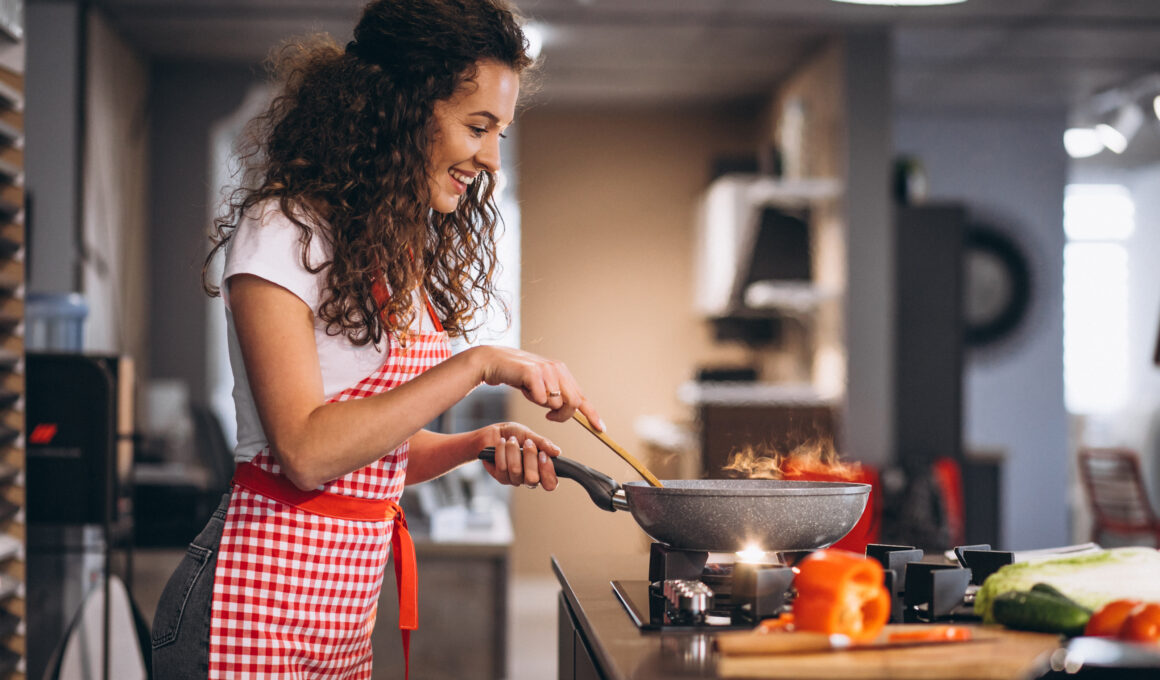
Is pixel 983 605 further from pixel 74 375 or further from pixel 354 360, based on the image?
pixel 74 375

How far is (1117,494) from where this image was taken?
6359 millimetres

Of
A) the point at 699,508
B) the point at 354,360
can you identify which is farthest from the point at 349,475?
the point at 699,508

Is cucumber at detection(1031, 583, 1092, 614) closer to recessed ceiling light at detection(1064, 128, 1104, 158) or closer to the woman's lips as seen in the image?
the woman's lips

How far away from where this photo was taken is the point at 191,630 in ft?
3.86

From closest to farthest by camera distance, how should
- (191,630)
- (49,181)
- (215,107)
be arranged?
(191,630) → (49,181) → (215,107)

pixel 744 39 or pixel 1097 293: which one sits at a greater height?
pixel 744 39

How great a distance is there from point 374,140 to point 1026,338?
20.8ft

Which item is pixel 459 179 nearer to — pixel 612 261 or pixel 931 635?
pixel 931 635

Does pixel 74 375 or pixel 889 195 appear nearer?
pixel 74 375

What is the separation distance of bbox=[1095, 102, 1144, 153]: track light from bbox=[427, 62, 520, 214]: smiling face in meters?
5.97

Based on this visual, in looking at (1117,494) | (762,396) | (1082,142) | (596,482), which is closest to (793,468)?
(596,482)

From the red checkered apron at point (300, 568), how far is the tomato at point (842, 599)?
531 mm

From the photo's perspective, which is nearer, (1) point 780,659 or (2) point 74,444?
(1) point 780,659

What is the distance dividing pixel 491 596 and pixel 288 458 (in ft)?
7.51
